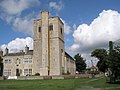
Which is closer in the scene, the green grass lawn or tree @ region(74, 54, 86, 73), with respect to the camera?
the green grass lawn

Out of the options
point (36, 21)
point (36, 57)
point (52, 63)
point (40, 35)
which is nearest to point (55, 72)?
A: point (52, 63)

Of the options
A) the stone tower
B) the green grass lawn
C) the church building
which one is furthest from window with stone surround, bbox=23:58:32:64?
the green grass lawn

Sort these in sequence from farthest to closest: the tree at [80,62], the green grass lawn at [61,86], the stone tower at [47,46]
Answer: the tree at [80,62] < the stone tower at [47,46] < the green grass lawn at [61,86]

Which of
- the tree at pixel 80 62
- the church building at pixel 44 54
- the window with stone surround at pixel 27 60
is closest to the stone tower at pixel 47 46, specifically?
the church building at pixel 44 54

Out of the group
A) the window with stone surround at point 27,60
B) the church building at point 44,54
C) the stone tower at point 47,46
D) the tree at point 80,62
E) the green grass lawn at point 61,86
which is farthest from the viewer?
the tree at point 80,62

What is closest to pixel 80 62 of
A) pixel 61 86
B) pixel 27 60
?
pixel 27 60

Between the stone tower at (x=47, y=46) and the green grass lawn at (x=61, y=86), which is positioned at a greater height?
the stone tower at (x=47, y=46)

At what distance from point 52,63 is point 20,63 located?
14305 millimetres

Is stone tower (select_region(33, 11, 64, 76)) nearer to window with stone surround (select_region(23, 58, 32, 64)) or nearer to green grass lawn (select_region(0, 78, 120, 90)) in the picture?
window with stone surround (select_region(23, 58, 32, 64))

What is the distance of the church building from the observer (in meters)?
82.4

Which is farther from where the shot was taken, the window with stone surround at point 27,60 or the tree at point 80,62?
the tree at point 80,62

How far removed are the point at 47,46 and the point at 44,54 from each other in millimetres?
2934

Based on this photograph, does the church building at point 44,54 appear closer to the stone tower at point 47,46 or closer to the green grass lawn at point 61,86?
the stone tower at point 47,46

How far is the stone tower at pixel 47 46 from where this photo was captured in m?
82.2
